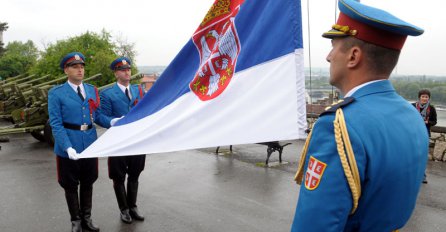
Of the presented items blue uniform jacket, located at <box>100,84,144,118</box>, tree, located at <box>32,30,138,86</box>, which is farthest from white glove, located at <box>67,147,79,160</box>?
tree, located at <box>32,30,138,86</box>

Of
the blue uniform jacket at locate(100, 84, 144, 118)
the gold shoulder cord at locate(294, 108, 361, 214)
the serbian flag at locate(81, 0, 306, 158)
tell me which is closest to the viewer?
the gold shoulder cord at locate(294, 108, 361, 214)

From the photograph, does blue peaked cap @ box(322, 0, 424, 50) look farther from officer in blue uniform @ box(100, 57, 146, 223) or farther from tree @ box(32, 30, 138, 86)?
tree @ box(32, 30, 138, 86)

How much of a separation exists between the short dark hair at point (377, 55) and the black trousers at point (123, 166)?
3.70 m

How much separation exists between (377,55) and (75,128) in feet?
11.8

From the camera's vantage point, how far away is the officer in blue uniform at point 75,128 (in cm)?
Answer: 421

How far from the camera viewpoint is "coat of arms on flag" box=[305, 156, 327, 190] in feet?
4.42

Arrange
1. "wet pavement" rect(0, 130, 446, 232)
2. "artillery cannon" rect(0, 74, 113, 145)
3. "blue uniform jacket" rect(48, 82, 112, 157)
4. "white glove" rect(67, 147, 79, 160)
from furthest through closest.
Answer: "artillery cannon" rect(0, 74, 113, 145), "wet pavement" rect(0, 130, 446, 232), "blue uniform jacket" rect(48, 82, 112, 157), "white glove" rect(67, 147, 79, 160)

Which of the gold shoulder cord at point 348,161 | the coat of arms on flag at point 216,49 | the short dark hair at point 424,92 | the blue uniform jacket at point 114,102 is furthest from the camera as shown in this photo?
the short dark hair at point 424,92

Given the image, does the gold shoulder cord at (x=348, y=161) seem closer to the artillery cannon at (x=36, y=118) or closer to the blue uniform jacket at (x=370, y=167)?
Answer: the blue uniform jacket at (x=370, y=167)

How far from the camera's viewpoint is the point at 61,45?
27.2 metres

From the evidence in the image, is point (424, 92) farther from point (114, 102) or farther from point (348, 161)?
point (348, 161)

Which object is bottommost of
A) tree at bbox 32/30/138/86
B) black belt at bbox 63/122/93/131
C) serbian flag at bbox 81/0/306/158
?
black belt at bbox 63/122/93/131

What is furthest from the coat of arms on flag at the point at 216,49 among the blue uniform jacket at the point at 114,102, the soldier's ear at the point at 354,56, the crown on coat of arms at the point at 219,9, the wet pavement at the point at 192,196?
the wet pavement at the point at 192,196

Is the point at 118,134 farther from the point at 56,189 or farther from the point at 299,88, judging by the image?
the point at 56,189
